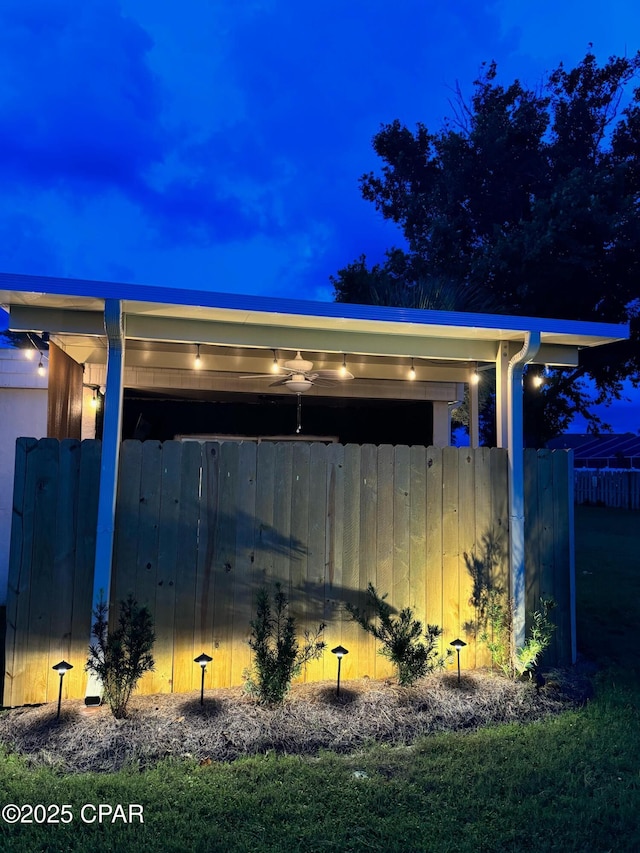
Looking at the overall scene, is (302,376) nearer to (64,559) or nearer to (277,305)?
(277,305)

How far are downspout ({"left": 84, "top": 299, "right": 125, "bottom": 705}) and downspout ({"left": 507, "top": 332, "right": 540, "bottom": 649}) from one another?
8.51ft

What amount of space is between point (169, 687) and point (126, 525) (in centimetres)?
100

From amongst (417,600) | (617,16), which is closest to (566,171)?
(417,600)

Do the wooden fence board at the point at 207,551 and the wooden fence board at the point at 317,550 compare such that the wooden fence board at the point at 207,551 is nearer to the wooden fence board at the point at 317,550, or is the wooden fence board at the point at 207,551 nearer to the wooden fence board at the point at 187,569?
the wooden fence board at the point at 187,569

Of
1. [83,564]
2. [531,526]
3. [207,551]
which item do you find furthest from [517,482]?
[83,564]

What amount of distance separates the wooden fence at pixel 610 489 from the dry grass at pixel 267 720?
1424cm

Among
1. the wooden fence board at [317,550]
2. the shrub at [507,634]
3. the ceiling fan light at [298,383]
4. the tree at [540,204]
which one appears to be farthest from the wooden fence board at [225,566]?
the tree at [540,204]

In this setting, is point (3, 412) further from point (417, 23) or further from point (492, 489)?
point (417, 23)

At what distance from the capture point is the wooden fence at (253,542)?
316 cm

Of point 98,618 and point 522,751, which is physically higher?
point 98,618

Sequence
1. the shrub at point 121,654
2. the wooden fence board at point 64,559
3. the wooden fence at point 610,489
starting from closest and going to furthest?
the shrub at point 121,654
the wooden fence board at point 64,559
the wooden fence at point 610,489

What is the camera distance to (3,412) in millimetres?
4891

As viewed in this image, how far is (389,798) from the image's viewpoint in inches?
92.0

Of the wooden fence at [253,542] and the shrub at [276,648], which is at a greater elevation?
the wooden fence at [253,542]
